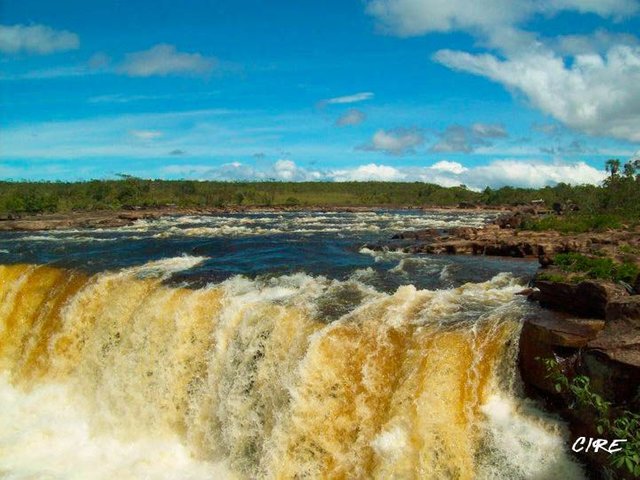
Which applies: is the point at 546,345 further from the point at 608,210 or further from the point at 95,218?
the point at 95,218

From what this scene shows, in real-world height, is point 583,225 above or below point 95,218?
above

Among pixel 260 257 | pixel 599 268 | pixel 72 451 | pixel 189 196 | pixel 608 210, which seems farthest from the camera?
pixel 189 196

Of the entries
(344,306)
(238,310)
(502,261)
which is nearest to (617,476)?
(344,306)

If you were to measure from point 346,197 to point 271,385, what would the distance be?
298 feet

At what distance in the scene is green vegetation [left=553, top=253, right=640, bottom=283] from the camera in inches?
466

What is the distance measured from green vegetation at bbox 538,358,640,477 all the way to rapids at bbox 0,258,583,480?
726mm

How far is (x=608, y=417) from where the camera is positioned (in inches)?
276

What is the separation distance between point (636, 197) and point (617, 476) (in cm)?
3943

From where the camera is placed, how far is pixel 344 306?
1231cm

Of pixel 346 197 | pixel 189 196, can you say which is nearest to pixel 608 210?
pixel 189 196

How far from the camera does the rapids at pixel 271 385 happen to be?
8.23 meters

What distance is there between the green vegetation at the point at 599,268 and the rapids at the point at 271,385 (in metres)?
1.65

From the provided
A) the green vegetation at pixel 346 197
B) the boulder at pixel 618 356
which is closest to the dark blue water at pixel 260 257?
the boulder at pixel 618 356

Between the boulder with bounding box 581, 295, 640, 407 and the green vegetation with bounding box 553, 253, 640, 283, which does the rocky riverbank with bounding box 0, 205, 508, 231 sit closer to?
the green vegetation with bounding box 553, 253, 640, 283
